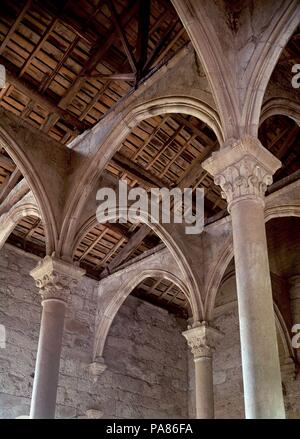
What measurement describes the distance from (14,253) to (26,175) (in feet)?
11.3

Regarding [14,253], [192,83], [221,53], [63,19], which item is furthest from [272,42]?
[14,253]

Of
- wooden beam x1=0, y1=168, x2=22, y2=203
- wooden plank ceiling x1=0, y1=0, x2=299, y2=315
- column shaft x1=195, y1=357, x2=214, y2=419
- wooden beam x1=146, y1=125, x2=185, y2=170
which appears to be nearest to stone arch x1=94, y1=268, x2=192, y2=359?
wooden plank ceiling x1=0, y1=0, x2=299, y2=315

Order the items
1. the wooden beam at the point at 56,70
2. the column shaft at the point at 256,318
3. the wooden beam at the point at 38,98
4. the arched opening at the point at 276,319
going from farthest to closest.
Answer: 1. the arched opening at the point at 276,319
2. the wooden beam at the point at 38,98
3. the wooden beam at the point at 56,70
4. the column shaft at the point at 256,318

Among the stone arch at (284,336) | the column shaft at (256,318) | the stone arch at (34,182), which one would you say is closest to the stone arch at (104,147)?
the stone arch at (34,182)

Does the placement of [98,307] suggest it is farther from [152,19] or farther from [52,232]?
[152,19]

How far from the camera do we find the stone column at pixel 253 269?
4.94 m

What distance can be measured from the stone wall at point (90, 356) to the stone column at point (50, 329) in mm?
3095

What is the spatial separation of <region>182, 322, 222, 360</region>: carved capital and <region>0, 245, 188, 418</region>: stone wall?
317 cm

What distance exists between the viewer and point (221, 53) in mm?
6691

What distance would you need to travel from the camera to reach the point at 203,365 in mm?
9617

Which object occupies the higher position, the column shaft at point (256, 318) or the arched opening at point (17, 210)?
the arched opening at point (17, 210)

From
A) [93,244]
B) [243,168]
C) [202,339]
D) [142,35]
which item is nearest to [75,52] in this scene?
[142,35]

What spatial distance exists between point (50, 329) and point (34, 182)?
237cm

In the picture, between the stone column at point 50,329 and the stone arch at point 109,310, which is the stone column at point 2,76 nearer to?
the stone column at point 50,329
